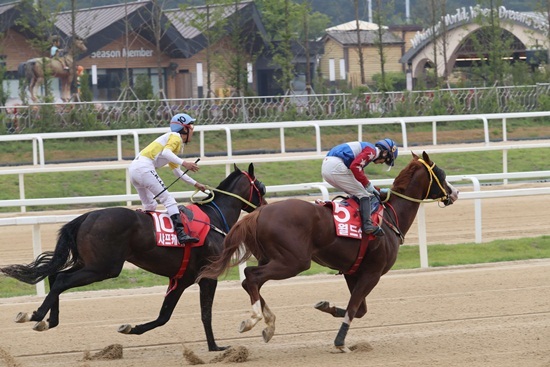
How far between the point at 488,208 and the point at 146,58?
59.4 feet

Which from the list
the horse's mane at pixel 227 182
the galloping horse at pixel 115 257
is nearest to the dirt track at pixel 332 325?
the galloping horse at pixel 115 257

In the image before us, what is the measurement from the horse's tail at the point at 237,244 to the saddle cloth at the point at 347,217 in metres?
0.55

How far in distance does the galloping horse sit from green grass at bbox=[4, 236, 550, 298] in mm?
2830

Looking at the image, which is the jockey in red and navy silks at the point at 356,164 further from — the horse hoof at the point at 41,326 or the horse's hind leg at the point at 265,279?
the horse hoof at the point at 41,326

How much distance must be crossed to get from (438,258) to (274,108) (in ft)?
36.1

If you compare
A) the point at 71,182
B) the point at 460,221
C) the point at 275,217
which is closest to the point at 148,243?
the point at 275,217

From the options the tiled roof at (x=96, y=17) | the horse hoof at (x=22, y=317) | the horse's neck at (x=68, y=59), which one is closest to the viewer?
the horse hoof at (x=22, y=317)

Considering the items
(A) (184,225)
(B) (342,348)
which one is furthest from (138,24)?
(B) (342,348)

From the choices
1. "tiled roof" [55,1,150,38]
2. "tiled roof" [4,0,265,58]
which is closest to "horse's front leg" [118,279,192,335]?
"tiled roof" [4,0,265,58]

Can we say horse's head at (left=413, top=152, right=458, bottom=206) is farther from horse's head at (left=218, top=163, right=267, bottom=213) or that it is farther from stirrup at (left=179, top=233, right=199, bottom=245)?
stirrup at (left=179, top=233, right=199, bottom=245)

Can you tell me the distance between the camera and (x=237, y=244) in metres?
6.86

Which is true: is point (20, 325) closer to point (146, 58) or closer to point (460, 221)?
point (460, 221)

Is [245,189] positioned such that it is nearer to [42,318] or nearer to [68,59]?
[42,318]

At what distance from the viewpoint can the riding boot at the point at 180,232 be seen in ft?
23.1
